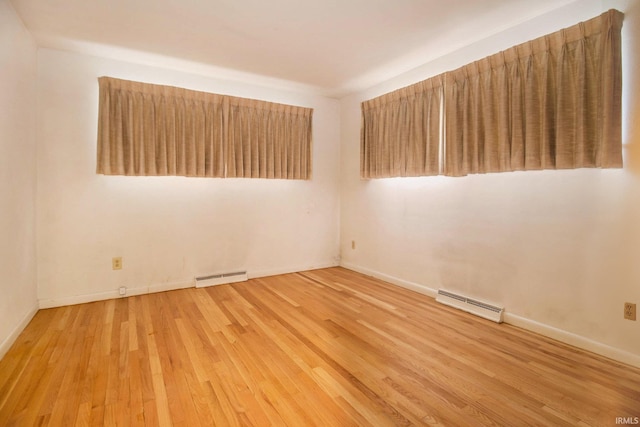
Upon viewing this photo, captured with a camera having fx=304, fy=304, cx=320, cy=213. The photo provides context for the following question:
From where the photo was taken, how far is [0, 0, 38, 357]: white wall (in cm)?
212

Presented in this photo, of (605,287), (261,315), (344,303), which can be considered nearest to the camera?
(605,287)

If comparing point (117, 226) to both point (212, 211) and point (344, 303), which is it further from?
point (344, 303)

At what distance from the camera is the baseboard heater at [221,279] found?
3631 mm

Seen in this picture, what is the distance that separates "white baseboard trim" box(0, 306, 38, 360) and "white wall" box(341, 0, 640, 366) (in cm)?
351

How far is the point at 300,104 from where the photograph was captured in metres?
4.34

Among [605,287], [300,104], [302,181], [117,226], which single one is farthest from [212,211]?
[605,287]

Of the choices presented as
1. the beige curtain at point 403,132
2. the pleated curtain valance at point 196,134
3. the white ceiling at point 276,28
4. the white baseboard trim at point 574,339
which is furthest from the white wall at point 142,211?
the white baseboard trim at point 574,339

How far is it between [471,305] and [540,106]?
178 cm

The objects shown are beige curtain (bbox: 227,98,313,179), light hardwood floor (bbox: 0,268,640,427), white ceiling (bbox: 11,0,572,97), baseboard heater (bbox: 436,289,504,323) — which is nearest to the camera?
A: light hardwood floor (bbox: 0,268,640,427)

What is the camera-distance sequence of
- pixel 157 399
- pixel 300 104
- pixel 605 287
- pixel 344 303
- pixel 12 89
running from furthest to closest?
pixel 300 104 < pixel 344 303 < pixel 12 89 < pixel 605 287 < pixel 157 399

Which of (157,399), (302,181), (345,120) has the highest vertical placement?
(345,120)

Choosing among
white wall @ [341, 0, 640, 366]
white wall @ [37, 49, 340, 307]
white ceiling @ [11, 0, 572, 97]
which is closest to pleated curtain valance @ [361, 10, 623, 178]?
white wall @ [341, 0, 640, 366]

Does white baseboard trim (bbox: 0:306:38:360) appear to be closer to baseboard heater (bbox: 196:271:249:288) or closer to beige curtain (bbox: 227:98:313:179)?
baseboard heater (bbox: 196:271:249:288)

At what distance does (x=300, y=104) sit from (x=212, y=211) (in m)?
1.95
